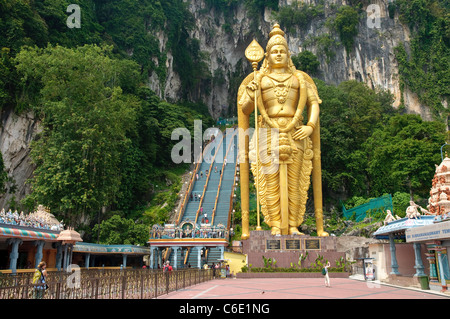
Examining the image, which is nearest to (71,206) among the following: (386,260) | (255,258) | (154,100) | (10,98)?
(10,98)

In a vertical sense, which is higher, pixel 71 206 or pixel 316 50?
pixel 316 50

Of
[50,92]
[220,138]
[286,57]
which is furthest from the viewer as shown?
[220,138]

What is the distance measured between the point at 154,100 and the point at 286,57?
1856 centimetres

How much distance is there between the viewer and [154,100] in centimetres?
3195

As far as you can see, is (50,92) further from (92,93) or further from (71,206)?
(71,206)

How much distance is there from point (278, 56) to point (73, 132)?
11.0m

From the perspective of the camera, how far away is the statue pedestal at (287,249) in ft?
45.5

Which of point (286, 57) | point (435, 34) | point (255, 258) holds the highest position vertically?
point (435, 34)

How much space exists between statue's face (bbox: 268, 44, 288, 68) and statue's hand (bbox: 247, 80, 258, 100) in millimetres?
1516

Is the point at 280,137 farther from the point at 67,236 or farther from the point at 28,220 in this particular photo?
the point at 28,220

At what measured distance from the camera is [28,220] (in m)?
13.3

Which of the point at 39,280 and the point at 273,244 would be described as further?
the point at 273,244

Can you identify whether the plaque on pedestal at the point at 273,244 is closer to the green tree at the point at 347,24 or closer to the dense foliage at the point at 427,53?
the dense foliage at the point at 427,53

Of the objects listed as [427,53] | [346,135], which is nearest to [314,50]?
[427,53]
